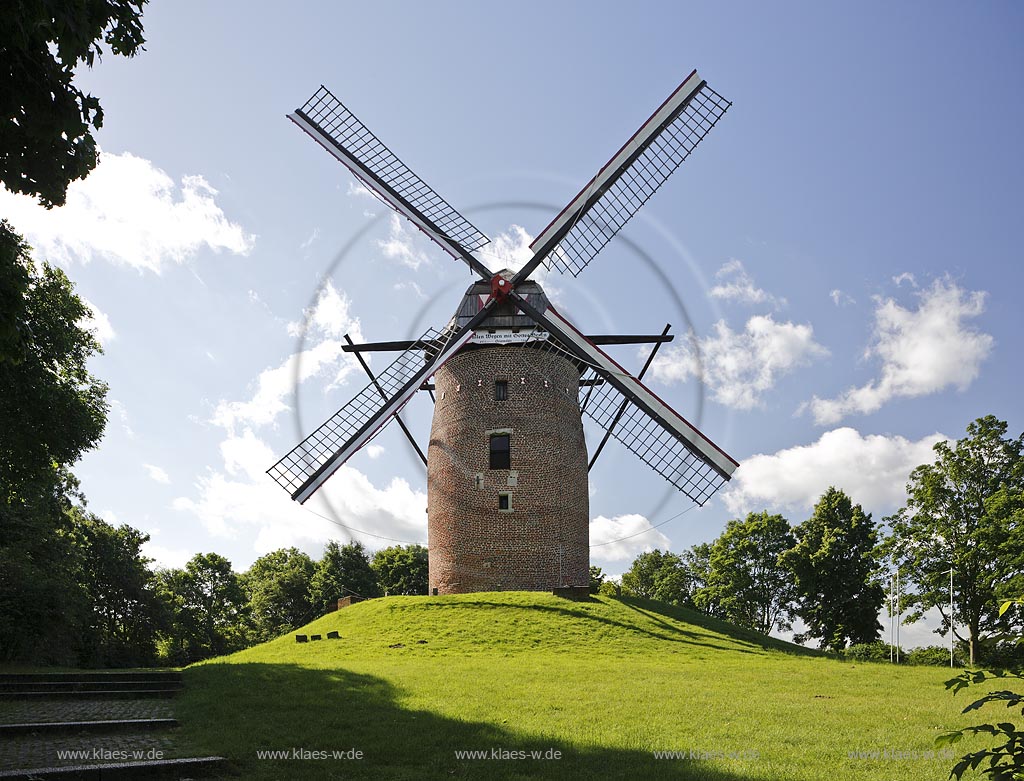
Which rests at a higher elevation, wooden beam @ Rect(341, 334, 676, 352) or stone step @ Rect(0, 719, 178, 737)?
wooden beam @ Rect(341, 334, 676, 352)

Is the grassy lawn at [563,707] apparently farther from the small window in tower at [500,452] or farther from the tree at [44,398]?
the tree at [44,398]

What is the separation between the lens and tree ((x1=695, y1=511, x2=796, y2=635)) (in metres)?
55.6

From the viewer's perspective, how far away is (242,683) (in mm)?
16109

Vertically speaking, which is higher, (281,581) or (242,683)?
(281,581)

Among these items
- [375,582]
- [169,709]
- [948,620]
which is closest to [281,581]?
[375,582]

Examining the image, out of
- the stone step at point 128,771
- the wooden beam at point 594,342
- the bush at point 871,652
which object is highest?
the wooden beam at point 594,342

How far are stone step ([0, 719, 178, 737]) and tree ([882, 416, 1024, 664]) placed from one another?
37.8 metres

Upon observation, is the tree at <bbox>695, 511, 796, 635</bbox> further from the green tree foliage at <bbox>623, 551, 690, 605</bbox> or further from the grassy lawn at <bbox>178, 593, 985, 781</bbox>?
the grassy lawn at <bbox>178, 593, 985, 781</bbox>

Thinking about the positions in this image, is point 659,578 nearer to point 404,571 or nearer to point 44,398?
point 404,571

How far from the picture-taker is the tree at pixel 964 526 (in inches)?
1473

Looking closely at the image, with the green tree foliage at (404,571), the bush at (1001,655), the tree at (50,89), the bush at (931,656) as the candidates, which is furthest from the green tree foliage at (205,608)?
the tree at (50,89)

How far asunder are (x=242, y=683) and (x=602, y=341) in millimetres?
20524

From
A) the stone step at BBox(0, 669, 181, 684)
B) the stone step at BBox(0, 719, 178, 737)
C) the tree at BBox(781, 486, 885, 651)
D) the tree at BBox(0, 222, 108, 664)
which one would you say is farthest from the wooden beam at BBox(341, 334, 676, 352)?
the tree at BBox(781, 486, 885, 651)

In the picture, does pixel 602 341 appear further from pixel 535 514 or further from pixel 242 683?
pixel 242 683
